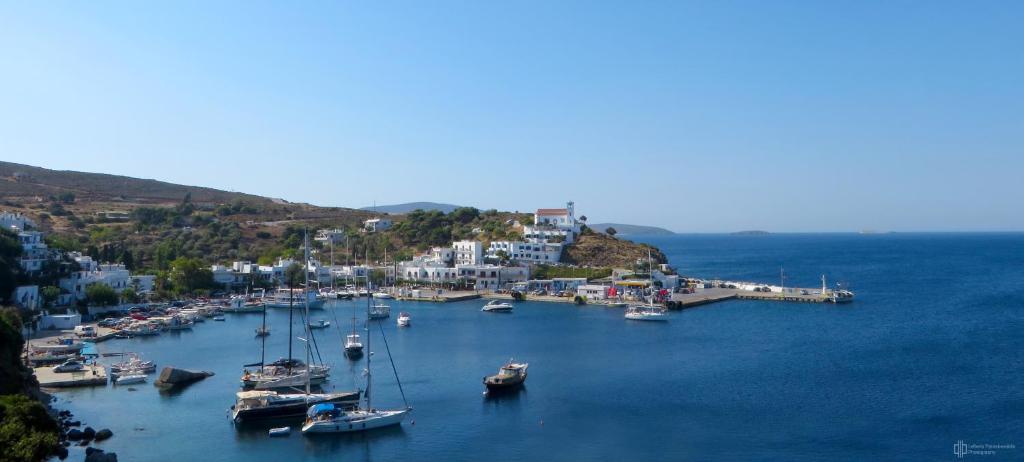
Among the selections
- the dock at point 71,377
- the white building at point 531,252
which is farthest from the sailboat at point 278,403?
the white building at point 531,252

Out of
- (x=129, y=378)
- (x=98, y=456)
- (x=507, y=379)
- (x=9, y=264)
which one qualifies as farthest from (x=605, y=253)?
(x=98, y=456)

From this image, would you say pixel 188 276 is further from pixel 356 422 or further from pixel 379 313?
pixel 356 422

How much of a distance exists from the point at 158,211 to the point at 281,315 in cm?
4937

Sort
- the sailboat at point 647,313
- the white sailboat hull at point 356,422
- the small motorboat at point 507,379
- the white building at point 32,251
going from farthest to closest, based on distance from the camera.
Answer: the sailboat at point 647,313, the white building at point 32,251, the small motorboat at point 507,379, the white sailboat hull at point 356,422

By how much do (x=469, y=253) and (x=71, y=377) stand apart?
47.5 metres

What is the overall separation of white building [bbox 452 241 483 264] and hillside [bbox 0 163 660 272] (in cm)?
762

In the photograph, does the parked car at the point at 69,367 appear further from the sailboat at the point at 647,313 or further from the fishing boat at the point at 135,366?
the sailboat at the point at 647,313

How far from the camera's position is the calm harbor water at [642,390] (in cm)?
2253

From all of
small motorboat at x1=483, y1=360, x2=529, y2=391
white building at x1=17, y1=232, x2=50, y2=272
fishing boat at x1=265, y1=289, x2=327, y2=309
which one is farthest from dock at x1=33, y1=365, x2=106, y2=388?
fishing boat at x1=265, y1=289, x2=327, y2=309

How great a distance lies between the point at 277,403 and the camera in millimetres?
25828

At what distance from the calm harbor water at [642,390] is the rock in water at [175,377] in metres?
0.50

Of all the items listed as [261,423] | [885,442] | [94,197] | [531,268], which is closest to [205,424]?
[261,423]

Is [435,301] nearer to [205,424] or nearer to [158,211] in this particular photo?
[205,424]

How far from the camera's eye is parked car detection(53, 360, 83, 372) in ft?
105
